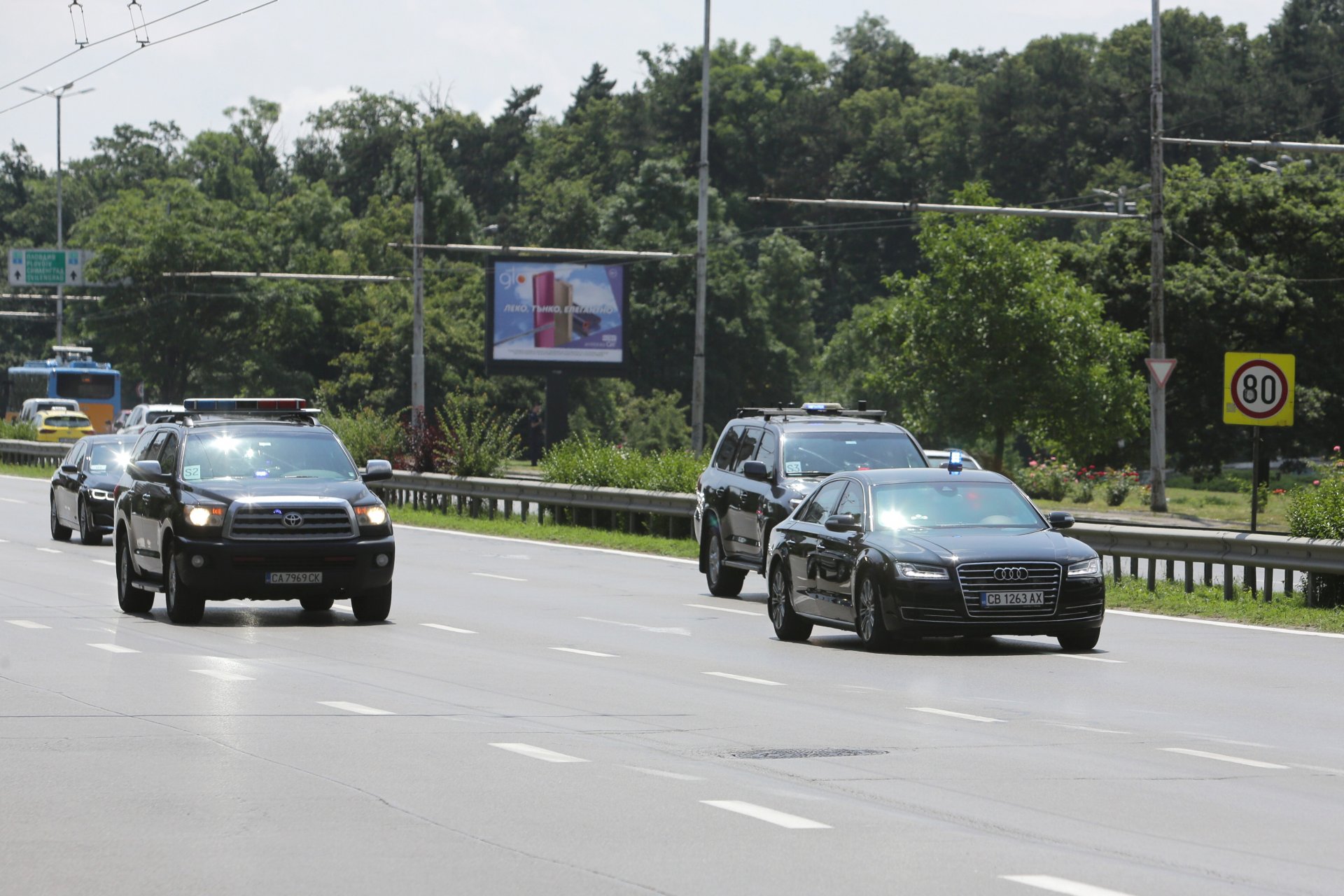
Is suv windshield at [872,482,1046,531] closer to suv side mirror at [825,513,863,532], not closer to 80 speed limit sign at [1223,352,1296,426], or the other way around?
suv side mirror at [825,513,863,532]

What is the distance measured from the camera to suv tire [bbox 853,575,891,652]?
16.3 m

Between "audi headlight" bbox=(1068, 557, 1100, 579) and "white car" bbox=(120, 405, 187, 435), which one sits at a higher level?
"white car" bbox=(120, 405, 187, 435)

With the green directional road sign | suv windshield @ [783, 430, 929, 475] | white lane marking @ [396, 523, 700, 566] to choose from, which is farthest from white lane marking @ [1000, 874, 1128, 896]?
the green directional road sign

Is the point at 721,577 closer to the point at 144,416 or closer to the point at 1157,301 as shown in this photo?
the point at 1157,301

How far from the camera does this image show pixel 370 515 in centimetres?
1842

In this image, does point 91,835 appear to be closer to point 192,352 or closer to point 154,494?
point 154,494

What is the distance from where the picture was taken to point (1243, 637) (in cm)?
1820

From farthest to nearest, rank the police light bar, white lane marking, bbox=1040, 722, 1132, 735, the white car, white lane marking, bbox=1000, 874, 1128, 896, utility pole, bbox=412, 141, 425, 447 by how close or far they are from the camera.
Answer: utility pole, bbox=412, 141, 425, 447, the white car, the police light bar, white lane marking, bbox=1040, 722, 1132, 735, white lane marking, bbox=1000, 874, 1128, 896

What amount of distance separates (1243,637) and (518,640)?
6186 millimetres

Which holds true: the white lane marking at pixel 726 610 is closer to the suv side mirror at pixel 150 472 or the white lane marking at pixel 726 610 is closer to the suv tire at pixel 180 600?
the suv tire at pixel 180 600

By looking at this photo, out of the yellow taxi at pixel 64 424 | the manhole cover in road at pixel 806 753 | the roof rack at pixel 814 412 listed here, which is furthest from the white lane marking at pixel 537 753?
the yellow taxi at pixel 64 424

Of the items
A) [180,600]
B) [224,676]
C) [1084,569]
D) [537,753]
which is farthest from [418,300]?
[537,753]

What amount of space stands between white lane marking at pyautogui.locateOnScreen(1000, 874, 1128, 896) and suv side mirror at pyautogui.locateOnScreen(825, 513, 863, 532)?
9.64 metres

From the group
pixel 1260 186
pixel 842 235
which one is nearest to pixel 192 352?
pixel 842 235
